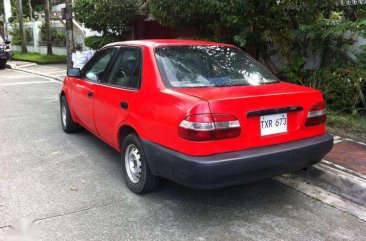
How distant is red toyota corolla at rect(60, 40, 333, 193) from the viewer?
10.9 ft

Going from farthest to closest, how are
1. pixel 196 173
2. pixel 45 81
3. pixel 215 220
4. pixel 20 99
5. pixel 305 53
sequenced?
pixel 45 81 → pixel 20 99 → pixel 305 53 → pixel 215 220 → pixel 196 173

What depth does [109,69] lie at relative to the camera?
4.81 metres

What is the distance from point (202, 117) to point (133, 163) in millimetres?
1226

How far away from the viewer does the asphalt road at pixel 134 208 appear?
Answer: 3.44m

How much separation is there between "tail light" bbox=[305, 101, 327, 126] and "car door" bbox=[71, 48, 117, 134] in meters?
2.37

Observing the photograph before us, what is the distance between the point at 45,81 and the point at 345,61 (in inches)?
395

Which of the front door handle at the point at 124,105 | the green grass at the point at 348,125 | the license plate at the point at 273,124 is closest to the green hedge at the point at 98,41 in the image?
the green grass at the point at 348,125

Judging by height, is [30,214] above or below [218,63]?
below

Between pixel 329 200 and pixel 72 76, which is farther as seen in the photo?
pixel 72 76

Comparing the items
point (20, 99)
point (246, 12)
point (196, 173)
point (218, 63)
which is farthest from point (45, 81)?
point (196, 173)

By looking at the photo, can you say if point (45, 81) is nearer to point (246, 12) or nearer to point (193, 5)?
point (193, 5)

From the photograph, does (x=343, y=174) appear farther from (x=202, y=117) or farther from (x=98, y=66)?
(x=98, y=66)

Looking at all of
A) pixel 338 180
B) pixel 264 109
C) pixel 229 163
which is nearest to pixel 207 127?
pixel 229 163

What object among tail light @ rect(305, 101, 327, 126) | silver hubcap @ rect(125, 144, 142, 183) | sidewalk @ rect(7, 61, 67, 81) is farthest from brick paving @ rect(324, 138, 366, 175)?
sidewalk @ rect(7, 61, 67, 81)
